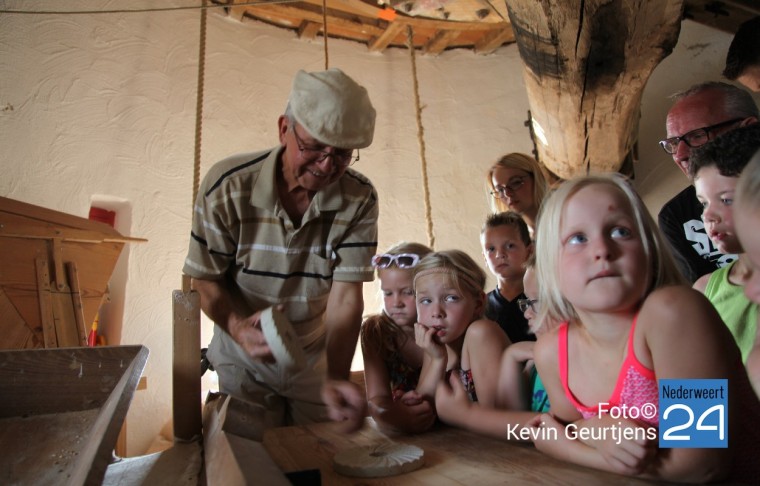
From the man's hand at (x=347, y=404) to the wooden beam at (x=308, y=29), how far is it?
9.50 ft

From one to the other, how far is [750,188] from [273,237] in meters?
1.18

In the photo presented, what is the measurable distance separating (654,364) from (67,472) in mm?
1029

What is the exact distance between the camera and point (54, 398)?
1.22m

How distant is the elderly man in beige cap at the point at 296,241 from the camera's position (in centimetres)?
138

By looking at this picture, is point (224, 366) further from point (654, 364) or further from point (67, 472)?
point (654, 364)

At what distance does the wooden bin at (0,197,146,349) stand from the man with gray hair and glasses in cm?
235

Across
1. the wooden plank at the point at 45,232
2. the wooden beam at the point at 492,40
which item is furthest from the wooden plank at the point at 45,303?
the wooden beam at the point at 492,40

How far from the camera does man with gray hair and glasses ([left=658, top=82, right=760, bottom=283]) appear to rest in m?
1.54

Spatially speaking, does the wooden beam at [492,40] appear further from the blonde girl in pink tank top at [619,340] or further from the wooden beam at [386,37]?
the blonde girl in pink tank top at [619,340]

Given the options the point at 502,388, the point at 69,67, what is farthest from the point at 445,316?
the point at 69,67

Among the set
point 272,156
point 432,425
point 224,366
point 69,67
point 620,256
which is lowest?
point 432,425

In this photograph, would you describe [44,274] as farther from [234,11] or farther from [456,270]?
[234,11]

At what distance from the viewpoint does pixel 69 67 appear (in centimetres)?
297

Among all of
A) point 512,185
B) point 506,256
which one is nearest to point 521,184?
point 512,185
